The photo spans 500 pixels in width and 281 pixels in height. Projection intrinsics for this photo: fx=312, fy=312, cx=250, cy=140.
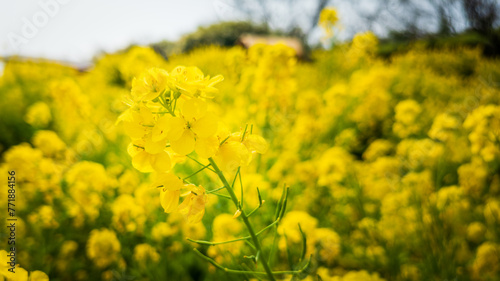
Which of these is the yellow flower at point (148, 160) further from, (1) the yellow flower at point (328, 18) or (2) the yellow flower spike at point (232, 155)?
(1) the yellow flower at point (328, 18)

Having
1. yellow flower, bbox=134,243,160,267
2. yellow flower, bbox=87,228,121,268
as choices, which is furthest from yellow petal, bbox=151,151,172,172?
yellow flower, bbox=87,228,121,268

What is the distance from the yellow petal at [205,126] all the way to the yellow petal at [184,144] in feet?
0.06

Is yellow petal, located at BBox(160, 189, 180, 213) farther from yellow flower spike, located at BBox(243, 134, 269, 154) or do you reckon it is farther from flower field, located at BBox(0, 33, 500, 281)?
yellow flower spike, located at BBox(243, 134, 269, 154)

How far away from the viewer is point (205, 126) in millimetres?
733

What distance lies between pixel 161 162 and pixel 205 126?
13 centimetres

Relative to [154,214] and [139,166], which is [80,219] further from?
[139,166]

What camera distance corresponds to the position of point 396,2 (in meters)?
8.63

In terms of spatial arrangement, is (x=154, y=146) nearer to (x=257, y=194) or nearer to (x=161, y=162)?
(x=161, y=162)

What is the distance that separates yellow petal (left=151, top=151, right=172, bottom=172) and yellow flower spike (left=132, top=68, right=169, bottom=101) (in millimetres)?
139

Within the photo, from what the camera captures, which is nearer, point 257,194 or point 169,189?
point 169,189

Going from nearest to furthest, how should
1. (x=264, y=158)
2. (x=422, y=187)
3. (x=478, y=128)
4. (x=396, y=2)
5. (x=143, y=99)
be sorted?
(x=143, y=99), (x=478, y=128), (x=422, y=187), (x=264, y=158), (x=396, y=2)

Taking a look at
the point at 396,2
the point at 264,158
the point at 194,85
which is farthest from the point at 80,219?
the point at 396,2

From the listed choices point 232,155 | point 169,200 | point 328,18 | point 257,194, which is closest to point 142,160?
point 169,200

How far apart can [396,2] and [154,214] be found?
359 inches
